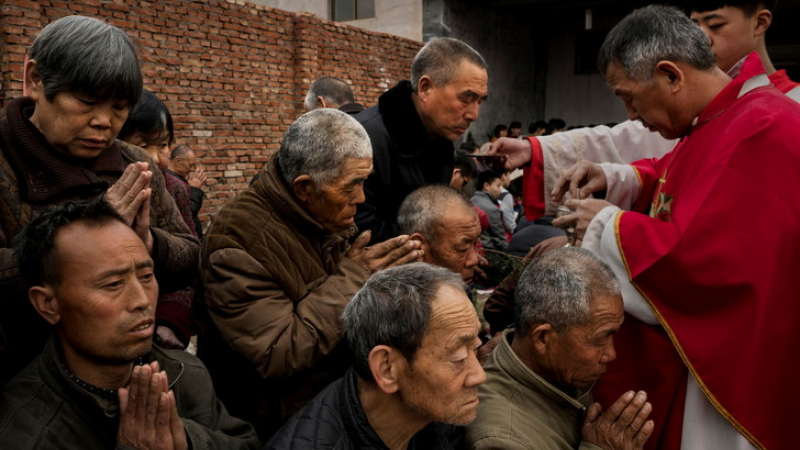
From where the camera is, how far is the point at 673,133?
2.84 metres

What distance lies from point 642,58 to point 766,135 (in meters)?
0.54

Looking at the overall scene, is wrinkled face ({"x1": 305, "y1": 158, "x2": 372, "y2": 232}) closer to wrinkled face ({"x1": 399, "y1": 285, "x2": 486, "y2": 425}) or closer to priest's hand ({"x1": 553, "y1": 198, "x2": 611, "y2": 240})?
wrinkled face ({"x1": 399, "y1": 285, "x2": 486, "y2": 425})

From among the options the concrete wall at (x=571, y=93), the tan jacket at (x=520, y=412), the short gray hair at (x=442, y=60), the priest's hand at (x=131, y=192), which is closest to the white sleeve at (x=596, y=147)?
the short gray hair at (x=442, y=60)

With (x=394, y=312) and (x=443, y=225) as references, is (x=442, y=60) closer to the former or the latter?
(x=443, y=225)

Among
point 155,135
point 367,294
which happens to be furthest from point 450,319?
point 155,135

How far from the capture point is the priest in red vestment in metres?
2.43

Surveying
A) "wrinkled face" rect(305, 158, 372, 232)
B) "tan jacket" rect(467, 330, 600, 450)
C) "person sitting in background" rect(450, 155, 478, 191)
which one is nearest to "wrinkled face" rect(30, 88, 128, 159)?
"wrinkled face" rect(305, 158, 372, 232)

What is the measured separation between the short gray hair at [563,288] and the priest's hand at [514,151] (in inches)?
37.7

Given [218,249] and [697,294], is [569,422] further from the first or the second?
[218,249]

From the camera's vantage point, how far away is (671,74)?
2639 mm

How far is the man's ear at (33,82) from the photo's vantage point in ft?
7.29

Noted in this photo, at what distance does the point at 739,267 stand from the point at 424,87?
1.81 metres

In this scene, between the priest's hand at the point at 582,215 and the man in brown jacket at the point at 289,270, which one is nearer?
the man in brown jacket at the point at 289,270

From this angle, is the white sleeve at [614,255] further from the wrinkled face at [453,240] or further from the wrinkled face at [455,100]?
the wrinkled face at [455,100]
